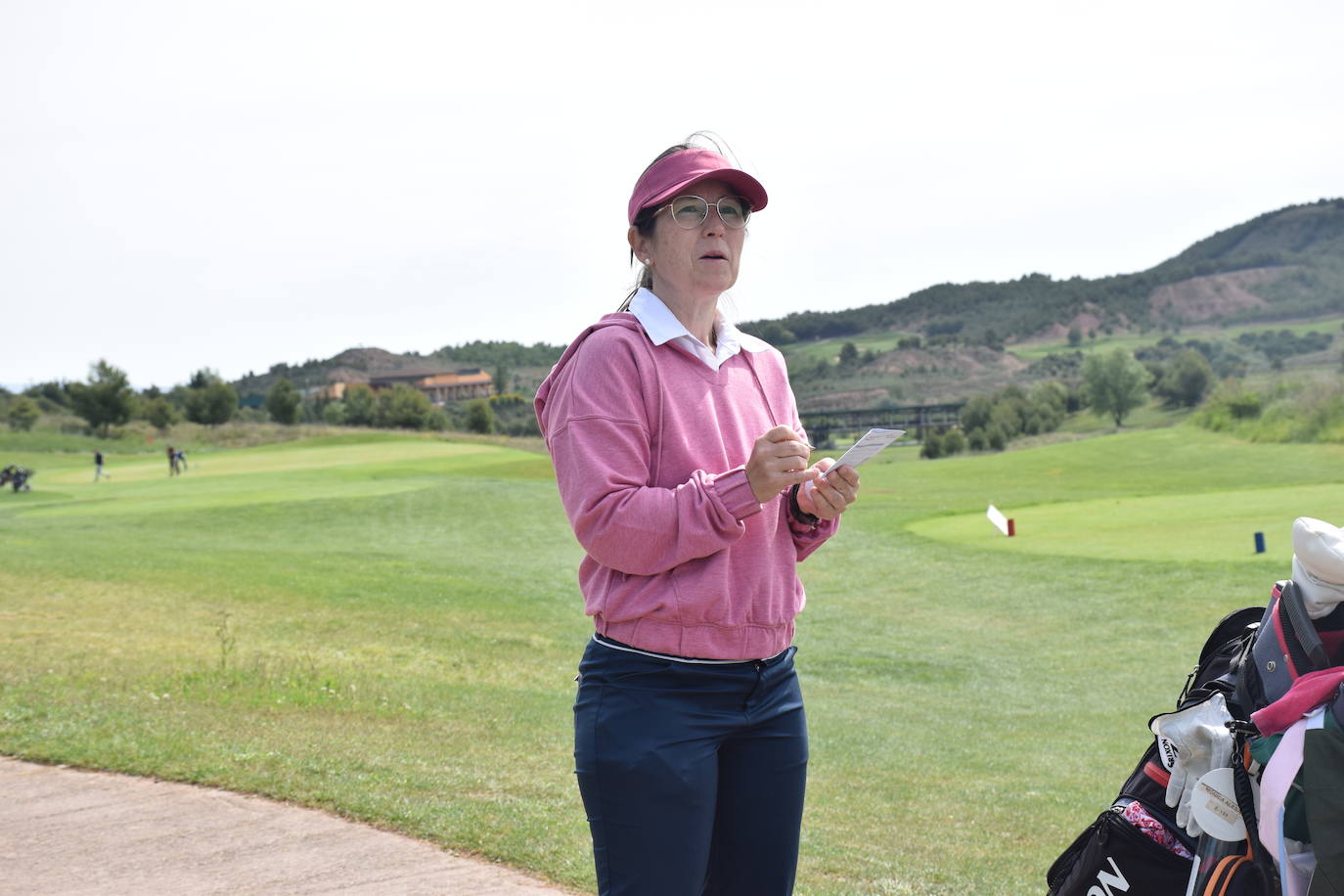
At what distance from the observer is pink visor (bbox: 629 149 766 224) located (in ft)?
8.63

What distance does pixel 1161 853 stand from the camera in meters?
2.46

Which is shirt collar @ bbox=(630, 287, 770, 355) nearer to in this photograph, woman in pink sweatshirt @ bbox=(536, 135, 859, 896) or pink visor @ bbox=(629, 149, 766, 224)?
woman in pink sweatshirt @ bbox=(536, 135, 859, 896)

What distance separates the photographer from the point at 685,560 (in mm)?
2439

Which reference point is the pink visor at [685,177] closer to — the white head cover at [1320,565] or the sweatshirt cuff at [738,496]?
the sweatshirt cuff at [738,496]

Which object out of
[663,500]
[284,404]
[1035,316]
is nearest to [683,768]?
[663,500]

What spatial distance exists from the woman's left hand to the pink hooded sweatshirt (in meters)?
0.09

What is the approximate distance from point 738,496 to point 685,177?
0.72 meters

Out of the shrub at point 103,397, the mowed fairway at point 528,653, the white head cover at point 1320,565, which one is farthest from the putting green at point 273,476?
the white head cover at point 1320,565

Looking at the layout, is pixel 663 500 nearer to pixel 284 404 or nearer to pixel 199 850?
pixel 199 850

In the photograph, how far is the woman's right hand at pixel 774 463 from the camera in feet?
7.78

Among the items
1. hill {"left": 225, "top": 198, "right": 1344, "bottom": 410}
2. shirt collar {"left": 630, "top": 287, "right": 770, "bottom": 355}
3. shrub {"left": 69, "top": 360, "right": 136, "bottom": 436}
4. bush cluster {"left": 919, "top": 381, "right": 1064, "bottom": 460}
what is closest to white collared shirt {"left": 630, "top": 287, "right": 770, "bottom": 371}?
shirt collar {"left": 630, "top": 287, "right": 770, "bottom": 355}

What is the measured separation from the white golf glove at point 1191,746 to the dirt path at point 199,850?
2449mm

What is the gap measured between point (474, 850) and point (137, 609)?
30.9ft

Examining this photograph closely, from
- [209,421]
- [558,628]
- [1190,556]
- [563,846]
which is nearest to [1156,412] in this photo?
[209,421]
